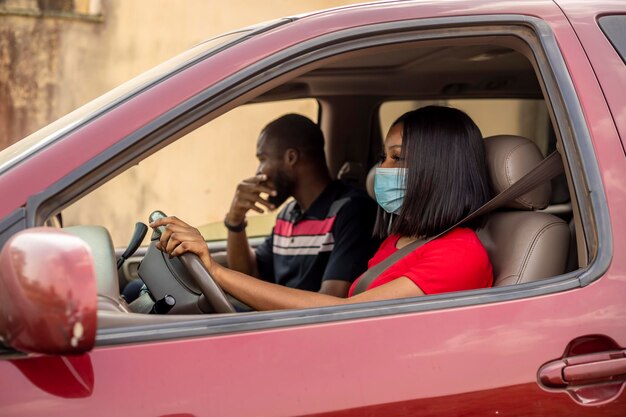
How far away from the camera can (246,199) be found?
405 centimetres

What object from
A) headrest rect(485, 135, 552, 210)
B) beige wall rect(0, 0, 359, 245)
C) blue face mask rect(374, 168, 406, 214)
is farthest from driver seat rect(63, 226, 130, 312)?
beige wall rect(0, 0, 359, 245)

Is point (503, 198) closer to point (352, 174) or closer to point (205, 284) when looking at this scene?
point (205, 284)

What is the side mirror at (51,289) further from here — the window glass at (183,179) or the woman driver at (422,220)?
the window glass at (183,179)

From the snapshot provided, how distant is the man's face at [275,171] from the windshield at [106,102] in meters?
1.80

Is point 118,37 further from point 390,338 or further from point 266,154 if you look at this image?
point 390,338

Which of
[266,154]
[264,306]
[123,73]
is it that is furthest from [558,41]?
[123,73]

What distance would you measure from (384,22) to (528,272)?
2.35ft

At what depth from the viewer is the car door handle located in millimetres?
1958

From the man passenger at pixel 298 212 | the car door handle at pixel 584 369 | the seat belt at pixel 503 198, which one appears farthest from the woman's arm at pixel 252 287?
the man passenger at pixel 298 212

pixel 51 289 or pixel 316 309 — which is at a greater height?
pixel 51 289

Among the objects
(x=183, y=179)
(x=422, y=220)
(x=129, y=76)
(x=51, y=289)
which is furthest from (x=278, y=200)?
(x=129, y=76)

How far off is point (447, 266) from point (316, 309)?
1.80ft

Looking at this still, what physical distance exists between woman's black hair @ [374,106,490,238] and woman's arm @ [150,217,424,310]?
0.31 metres

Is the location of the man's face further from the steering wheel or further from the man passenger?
the steering wheel
